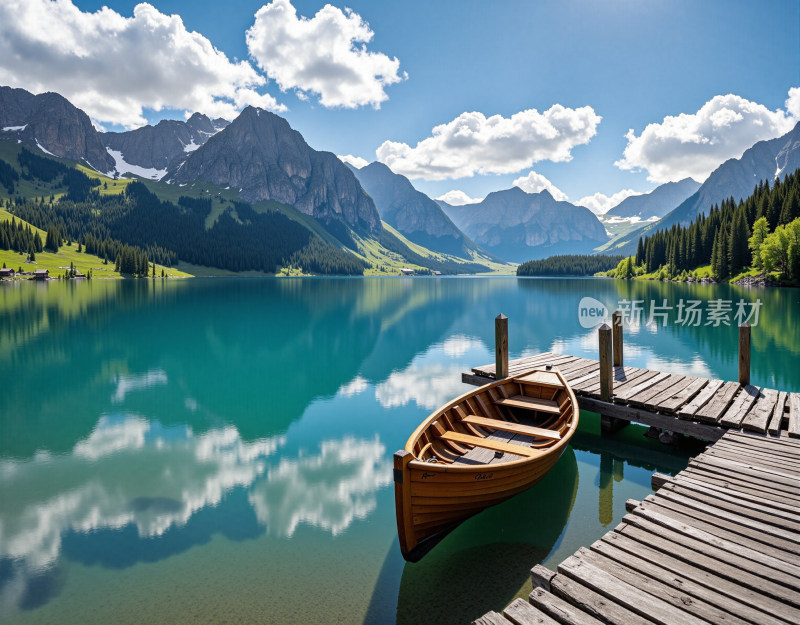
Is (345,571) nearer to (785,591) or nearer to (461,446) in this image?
(461,446)

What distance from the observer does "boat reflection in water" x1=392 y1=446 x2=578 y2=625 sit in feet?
25.9

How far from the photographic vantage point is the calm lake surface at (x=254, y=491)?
325 inches

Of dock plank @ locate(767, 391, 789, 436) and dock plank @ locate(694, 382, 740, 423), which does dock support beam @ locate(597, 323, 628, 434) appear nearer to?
dock plank @ locate(694, 382, 740, 423)

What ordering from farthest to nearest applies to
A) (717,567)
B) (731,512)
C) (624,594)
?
(731,512)
(717,567)
(624,594)

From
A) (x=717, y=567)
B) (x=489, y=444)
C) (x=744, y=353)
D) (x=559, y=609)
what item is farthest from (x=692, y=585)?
(x=744, y=353)

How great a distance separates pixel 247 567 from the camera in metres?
9.08

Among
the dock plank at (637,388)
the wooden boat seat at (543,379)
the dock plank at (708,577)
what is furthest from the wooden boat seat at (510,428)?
the dock plank at (708,577)

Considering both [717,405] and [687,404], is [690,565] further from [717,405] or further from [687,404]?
[717,405]

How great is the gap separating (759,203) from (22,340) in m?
142

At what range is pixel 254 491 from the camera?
12531 millimetres

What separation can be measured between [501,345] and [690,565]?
12.1 m

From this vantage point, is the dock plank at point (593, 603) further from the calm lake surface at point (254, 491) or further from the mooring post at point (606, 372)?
the mooring post at point (606, 372)

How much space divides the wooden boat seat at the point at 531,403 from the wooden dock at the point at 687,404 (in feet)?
7.04

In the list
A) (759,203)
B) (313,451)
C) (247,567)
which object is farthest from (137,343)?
(759,203)
